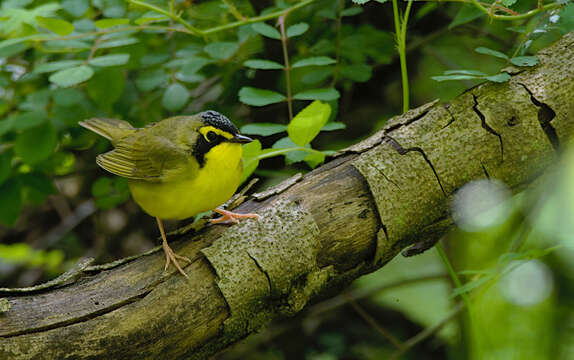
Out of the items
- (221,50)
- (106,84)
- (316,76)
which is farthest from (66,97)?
(316,76)

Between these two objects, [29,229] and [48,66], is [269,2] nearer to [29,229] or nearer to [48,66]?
[48,66]

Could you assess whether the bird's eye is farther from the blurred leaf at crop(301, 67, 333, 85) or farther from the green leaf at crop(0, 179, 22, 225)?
the green leaf at crop(0, 179, 22, 225)

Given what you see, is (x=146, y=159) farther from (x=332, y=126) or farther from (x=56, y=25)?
(x=332, y=126)

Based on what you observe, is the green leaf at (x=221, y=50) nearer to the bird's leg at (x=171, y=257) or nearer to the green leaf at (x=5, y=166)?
the bird's leg at (x=171, y=257)

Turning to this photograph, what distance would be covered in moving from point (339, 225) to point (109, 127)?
4.18 ft

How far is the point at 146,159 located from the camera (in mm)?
2225

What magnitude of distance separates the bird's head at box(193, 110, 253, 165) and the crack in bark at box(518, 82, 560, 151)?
1.06 meters

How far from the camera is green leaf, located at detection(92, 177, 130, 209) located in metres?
2.82

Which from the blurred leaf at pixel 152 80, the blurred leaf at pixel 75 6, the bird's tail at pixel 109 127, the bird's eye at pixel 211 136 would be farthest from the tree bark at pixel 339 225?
the blurred leaf at pixel 75 6

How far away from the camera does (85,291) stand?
1816 millimetres

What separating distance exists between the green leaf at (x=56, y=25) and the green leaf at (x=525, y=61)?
175cm

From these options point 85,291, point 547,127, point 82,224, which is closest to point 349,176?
point 547,127

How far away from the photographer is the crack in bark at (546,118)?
6.30 feet

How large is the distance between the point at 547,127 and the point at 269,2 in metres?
1.69
